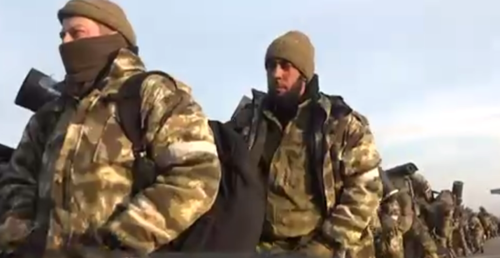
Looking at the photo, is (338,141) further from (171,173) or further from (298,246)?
(171,173)

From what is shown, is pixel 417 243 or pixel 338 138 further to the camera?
pixel 417 243

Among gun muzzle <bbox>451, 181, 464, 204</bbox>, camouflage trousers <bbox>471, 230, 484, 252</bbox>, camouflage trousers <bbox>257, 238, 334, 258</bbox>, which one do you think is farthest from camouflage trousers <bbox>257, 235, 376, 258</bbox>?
camouflage trousers <bbox>471, 230, 484, 252</bbox>

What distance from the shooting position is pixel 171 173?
15.0ft

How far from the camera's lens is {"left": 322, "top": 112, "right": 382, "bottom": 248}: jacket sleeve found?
23.6ft

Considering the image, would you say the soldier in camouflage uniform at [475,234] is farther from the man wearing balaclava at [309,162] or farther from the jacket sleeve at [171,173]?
the jacket sleeve at [171,173]

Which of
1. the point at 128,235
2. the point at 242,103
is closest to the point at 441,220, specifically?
the point at 242,103

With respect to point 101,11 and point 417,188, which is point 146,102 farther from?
point 417,188

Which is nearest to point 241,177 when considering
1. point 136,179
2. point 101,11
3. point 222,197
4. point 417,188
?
point 222,197

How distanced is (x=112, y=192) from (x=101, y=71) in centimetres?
51

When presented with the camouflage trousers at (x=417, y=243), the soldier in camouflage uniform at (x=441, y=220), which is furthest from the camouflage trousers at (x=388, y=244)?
the soldier in camouflage uniform at (x=441, y=220)

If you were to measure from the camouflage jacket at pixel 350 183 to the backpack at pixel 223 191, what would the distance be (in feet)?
6.78

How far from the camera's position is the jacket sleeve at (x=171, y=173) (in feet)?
14.6

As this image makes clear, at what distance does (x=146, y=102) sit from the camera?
465 cm

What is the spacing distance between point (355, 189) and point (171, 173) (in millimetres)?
2951
